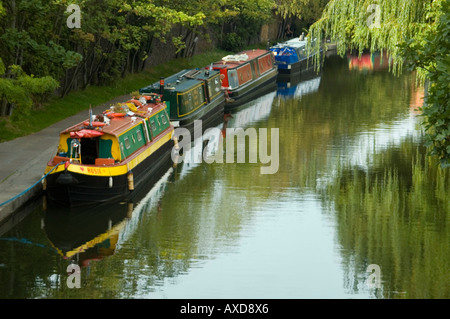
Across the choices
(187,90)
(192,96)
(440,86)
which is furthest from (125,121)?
(440,86)

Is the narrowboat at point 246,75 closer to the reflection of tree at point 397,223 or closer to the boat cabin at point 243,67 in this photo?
the boat cabin at point 243,67

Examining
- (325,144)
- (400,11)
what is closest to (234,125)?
(325,144)

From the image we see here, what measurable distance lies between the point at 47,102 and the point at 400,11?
617 inches

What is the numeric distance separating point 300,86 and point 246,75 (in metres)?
6.23

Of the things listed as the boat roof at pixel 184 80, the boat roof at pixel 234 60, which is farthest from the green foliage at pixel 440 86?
the boat roof at pixel 234 60

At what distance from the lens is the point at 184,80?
38.7 m

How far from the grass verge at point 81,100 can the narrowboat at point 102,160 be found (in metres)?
4.59

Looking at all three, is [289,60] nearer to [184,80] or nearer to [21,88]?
[184,80]

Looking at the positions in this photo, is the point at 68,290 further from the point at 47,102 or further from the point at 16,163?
the point at 47,102

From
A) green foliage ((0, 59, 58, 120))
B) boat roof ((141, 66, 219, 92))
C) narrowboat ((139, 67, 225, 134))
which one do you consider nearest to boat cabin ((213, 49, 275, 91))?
narrowboat ((139, 67, 225, 134))
